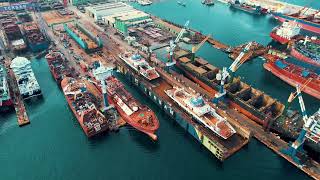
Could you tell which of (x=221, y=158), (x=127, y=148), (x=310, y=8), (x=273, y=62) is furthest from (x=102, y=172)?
(x=310, y=8)

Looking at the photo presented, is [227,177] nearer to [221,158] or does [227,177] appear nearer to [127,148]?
[221,158]

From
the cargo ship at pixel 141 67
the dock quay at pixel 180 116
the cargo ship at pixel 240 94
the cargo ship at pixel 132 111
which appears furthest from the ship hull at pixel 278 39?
the cargo ship at pixel 132 111

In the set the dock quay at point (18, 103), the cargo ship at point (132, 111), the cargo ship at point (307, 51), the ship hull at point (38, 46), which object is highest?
the cargo ship at point (307, 51)

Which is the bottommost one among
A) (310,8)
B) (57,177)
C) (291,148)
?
(57,177)

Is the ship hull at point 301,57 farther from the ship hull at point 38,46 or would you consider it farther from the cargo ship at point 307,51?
the ship hull at point 38,46

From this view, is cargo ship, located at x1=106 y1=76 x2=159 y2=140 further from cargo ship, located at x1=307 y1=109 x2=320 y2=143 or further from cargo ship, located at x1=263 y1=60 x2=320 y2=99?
cargo ship, located at x1=263 y1=60 x2=320 y2=99

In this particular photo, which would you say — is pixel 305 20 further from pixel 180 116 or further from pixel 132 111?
pixel 132 111

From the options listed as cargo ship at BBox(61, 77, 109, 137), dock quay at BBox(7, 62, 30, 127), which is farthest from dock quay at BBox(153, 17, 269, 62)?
dock quay at BBox(7, 62, 30, 127)
